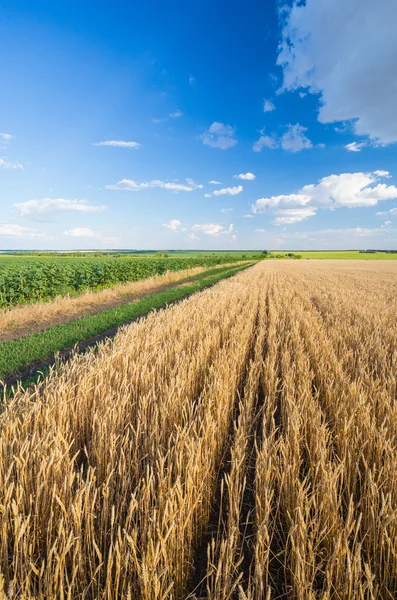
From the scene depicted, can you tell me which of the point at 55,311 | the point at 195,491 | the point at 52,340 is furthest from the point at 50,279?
the point at 195,491

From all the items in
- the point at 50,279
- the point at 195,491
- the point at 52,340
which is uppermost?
the point at 50,279

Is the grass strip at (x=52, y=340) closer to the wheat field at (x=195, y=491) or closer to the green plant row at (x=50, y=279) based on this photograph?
the wheat field at (x=195, y=491)

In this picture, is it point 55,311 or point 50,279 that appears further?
point 50,279

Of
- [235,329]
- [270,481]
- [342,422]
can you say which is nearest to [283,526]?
[270,481]

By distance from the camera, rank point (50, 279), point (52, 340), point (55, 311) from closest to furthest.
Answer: point (52, 340) < point (55, 311) < point (50, 279)

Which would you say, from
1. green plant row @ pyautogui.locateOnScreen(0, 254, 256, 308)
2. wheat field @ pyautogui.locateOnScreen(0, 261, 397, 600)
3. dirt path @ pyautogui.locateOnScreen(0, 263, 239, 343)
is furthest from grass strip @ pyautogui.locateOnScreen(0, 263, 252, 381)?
green plant row @ pyautogui.locateOnScreen(0, 254, 256, 308)

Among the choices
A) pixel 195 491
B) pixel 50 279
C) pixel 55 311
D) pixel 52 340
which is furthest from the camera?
pixel 50 279

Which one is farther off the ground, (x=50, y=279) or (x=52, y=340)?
(x=50, y=279)

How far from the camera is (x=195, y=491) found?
2.07 metres

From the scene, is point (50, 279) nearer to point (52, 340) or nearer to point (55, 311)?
point (55, 311)

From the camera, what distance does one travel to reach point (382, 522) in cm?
182

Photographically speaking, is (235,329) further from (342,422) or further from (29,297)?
(29,297)

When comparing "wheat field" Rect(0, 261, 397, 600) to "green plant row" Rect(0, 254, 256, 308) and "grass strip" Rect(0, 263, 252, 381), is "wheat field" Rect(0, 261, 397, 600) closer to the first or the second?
"grass strip" Rect(0, 263, 252, 381)

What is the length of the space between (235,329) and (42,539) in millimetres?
5242
